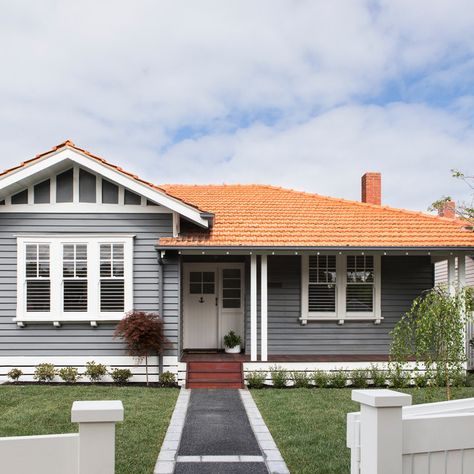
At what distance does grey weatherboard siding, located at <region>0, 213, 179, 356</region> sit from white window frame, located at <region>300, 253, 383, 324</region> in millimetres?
3129

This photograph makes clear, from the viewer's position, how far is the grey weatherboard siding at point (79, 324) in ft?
37.6

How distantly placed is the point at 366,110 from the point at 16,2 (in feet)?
41.2

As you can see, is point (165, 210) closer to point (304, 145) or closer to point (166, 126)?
point (304, 145)

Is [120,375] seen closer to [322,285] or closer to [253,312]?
[253,312]

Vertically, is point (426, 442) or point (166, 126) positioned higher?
point (166, 126)

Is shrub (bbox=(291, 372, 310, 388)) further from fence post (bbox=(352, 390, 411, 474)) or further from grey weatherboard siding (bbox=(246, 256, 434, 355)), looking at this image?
fence post (bbox=(352, 390, 411, 474))

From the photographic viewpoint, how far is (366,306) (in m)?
12.9

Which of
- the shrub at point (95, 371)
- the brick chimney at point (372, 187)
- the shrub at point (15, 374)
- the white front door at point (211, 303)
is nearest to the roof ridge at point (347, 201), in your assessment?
the brick chimney at point (372, 187)

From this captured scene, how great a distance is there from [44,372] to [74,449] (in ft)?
31.2

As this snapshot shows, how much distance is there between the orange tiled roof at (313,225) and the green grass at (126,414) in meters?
3.15

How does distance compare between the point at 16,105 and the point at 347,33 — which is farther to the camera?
the point at 16,105

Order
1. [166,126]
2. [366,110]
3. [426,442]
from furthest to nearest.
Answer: [166,126] < [366,110] < [426,442]

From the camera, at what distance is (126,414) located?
802 centimetres

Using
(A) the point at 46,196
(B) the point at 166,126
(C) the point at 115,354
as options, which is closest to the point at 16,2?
(A) the point at 46,196
